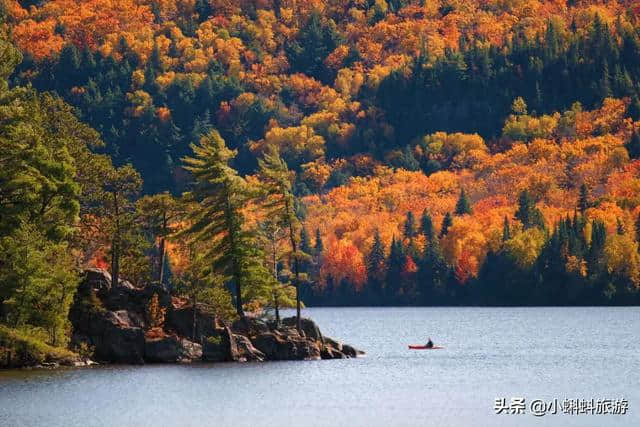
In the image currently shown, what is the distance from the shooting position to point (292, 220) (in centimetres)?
10925

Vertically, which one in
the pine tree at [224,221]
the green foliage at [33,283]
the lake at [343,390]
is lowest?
the lake at [343,390]

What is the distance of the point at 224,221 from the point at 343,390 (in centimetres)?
2448

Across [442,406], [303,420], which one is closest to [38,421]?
[303,420]

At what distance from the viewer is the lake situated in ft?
248

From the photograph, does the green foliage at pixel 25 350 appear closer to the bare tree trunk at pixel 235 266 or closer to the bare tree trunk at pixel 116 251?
the bare tree trunk at pixel 116 251

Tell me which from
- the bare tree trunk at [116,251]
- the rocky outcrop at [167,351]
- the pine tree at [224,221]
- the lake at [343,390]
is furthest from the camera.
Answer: the pine tree at [224,221]

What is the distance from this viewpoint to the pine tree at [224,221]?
108 meters

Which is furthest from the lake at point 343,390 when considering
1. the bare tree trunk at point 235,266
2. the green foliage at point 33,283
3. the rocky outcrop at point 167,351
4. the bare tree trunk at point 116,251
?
the bare tree trunk at point 116,251

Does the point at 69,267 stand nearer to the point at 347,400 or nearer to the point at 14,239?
the point at 14,239

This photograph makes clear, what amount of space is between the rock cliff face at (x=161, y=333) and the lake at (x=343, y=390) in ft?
7.43

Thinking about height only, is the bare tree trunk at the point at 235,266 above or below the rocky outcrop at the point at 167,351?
above

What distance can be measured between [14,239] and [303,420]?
29904 mm

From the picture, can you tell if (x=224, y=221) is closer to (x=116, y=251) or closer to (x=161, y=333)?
(x=116, y=251)

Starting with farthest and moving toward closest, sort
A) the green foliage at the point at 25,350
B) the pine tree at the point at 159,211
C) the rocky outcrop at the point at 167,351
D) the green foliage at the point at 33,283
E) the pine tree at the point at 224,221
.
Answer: the pine tree at the point at 159,211, the pine tree at the point at 224,221, the rocky outcrop at the point at 167,351, the green foliage at the point at 33,283, the green foliage at the point at 25,350
